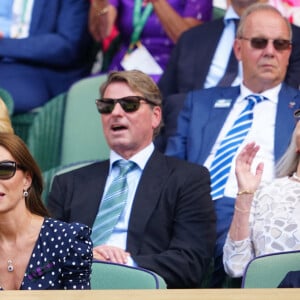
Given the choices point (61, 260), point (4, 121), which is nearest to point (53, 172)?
point (4, 121)

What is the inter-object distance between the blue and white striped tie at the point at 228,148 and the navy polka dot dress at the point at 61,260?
59.8 inches

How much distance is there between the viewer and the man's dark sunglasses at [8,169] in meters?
4.07

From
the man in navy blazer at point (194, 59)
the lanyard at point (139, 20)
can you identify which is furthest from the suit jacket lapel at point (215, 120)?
the lanyard at point (139, 20)

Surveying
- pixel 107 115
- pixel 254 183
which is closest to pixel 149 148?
pixel 107 115

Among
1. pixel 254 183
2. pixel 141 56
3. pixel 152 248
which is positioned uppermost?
pixel 141 56

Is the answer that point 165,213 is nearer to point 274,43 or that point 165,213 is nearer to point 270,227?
point 270,227

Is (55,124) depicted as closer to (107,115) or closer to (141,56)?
(141,56)

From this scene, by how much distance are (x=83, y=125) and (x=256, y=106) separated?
1048 mm

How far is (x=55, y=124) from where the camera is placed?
20.7 feet

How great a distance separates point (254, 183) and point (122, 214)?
1.93 ft

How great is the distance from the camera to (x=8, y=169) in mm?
4074

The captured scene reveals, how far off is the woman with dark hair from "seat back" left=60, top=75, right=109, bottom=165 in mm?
1939

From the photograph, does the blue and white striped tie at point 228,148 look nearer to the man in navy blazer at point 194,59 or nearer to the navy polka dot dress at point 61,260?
the man in navy blazer at point 194,59

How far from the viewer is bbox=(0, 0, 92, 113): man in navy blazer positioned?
6.50 meters
